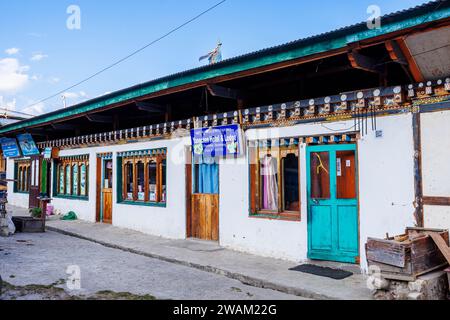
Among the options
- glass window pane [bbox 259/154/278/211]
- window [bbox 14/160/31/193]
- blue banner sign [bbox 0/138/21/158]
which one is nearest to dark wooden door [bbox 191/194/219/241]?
glass window pane [bbox 259/154/278/211]

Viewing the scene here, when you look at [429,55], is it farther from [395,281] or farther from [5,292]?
[5,292]

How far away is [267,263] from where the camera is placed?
779cm

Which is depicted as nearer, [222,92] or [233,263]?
[233,263]

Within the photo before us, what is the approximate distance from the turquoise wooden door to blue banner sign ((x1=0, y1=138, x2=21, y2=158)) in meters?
17.2

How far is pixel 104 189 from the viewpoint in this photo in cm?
1392

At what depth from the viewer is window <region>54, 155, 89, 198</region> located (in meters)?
14.9

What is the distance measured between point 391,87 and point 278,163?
280 centimetres

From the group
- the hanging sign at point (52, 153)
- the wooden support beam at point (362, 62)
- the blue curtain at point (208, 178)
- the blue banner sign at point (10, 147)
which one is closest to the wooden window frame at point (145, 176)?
the blue curtain at point (208, 178)

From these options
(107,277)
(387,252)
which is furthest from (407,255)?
(107,277)

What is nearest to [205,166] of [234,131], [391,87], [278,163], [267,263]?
[234,131]

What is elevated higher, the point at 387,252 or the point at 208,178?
the point at 208,178

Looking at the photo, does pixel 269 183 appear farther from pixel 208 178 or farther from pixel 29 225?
pixel 29 225

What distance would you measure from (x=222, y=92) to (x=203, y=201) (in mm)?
2870

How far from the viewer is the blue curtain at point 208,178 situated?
985 centimetres
